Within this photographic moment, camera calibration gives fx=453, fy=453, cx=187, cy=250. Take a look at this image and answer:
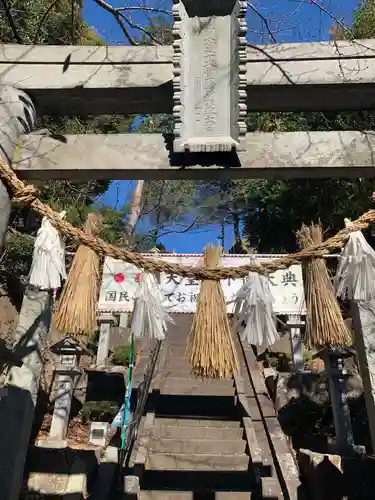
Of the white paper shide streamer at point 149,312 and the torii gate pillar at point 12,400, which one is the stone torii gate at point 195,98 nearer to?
the torii gate pillar at point 12,400

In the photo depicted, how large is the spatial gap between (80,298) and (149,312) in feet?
1.46

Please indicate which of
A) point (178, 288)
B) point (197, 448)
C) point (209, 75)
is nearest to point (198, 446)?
point (197, 448)

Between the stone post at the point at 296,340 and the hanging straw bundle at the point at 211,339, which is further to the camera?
the stone post at the point at 296,340

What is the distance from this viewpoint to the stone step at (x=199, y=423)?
8.04 meters

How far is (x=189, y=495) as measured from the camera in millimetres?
6266

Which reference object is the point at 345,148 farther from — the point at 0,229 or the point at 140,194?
the point at 140,194

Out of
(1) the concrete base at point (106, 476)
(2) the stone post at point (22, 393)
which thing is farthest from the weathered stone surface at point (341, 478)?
(2) the stone post at point (22, 393)

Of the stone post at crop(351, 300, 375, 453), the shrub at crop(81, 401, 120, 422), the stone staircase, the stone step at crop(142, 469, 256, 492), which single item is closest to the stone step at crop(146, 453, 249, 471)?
the stone staircase

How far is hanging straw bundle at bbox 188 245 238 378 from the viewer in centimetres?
264

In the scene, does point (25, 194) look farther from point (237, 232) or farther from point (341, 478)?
point (237, 232)

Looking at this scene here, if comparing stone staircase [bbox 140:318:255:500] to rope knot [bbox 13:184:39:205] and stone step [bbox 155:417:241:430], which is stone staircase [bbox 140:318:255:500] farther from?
rope knot [bbox 13:184:39:205]

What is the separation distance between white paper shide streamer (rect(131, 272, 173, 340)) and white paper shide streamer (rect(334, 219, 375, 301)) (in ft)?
3.71

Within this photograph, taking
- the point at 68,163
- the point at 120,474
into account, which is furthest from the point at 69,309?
the point at 120,474

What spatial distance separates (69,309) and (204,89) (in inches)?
64.7
